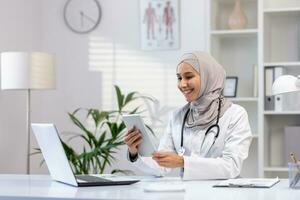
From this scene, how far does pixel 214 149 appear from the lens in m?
2.88

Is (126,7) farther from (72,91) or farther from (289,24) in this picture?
(289,24)

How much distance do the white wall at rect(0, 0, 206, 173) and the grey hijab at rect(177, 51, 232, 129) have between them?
1727 mm

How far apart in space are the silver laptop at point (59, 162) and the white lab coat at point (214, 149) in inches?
11.9

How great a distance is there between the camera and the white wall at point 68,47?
4777mm

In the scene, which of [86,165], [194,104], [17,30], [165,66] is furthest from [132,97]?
[194,104]

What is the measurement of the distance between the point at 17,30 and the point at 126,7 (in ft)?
2.94

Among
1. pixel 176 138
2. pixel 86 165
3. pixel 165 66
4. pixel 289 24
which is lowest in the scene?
pixel 86 165

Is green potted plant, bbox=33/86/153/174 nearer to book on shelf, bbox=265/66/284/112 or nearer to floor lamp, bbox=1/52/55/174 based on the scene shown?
floor lamp, bbox=1/52/55/174

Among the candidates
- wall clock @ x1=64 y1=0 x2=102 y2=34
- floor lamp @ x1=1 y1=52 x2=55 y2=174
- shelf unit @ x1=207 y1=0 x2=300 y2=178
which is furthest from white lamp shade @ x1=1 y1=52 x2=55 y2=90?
shelf unit @ x1=207 y1=0 x2=300 y2=178

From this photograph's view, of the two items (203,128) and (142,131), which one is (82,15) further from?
(142,131)

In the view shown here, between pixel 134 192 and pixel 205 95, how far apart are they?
98cm

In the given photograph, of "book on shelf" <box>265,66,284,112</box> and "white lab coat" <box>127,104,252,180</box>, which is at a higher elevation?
"book on shelf" <box>265,66,284,112</box>

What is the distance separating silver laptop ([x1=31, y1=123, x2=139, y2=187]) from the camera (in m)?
2.32

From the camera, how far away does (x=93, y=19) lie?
5.04 metres
